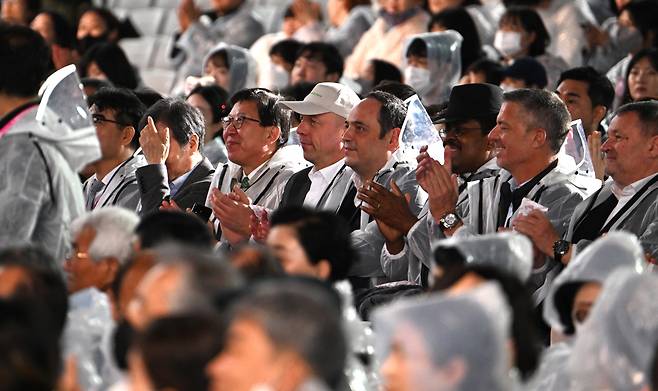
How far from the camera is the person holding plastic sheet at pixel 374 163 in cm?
698

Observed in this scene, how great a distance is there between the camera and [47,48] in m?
5.79

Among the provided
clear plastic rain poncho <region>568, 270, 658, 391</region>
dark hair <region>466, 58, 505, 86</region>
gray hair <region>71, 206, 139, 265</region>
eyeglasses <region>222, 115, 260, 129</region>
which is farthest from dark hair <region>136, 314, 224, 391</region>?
dark hair <region>466, 58, 505, 86</region>

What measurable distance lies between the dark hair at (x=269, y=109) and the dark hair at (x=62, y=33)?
414 centimetres

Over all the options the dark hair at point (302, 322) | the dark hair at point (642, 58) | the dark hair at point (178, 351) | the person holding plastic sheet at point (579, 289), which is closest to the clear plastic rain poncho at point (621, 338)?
the person holding plastic sheet at point (579, 289)

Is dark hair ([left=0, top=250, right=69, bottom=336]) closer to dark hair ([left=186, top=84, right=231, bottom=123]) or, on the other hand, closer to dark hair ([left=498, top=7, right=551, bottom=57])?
dark hair ([left=186, top=84, right=231, bottom=123])

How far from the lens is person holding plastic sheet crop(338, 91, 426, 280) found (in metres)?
6.98

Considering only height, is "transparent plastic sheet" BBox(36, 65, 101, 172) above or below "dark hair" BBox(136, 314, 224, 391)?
below

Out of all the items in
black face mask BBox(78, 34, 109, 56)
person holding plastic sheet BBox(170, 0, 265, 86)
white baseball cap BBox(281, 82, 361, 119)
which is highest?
white baseball cap BBox(281, 82, 361, 119)

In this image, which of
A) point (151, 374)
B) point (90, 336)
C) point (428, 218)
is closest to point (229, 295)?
point (151, 374)

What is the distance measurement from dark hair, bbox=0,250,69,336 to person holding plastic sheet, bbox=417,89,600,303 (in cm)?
225

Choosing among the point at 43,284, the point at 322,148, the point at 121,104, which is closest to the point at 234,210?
the point at 322,148

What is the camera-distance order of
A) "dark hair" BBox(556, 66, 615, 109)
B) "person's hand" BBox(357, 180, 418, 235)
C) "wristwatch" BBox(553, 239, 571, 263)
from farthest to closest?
"dark hair" BBox(556, 66, 615, 109) → "person's hand" BBox(357, 180, 418, 235) → "wristwatch" BBox(553, 239, 571, 263)

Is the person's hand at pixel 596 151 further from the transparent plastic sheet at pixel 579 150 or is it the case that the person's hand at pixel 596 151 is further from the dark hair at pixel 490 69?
the dark hair at pixel 490 69

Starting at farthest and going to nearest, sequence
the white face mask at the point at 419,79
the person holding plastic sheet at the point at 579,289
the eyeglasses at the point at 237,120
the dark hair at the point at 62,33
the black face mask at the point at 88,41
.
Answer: the black face mask at the point at 88,41
the dark hair at the point at 62,33
the white face mask at the point at 419,79
the eyeglasses at the point at 237,120
the person holding plastic sheet at the point at 579,289
